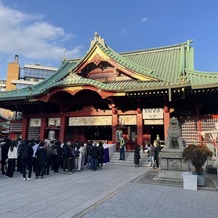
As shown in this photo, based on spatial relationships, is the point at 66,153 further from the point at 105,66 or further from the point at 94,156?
the point at 105,66

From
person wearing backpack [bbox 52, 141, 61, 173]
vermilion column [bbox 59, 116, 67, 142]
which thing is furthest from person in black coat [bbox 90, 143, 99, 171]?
vermilion column [bbox 59, 116, 67, 142]

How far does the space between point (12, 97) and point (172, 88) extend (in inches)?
547

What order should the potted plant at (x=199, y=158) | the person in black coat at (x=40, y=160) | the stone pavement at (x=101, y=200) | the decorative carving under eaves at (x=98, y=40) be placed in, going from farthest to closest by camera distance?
the decorative carving under eaves at (x=98, y=40) → the person in black coat at (x=40, y=160) → the potted plant at (x=199, y=158) → the stone pavement at (x=101, y=200)

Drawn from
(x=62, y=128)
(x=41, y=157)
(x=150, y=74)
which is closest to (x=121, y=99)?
(x=150, y=74)

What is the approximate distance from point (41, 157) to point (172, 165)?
6.14 metres

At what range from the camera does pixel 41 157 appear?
10.1 meters

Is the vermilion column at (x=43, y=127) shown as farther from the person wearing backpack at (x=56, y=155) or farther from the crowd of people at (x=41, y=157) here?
the person wearing backpack at (x=56, y=155)

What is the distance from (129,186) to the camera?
8547mm

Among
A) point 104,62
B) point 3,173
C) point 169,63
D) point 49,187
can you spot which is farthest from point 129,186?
point 169,63

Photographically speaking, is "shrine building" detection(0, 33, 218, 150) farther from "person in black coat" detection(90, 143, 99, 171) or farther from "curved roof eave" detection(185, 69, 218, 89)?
"person in black coat" detection(90, 143, 99, 171)

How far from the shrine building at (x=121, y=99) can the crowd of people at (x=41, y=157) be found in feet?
17.2

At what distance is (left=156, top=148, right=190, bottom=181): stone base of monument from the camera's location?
974 cm

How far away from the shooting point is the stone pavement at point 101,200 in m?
5.45

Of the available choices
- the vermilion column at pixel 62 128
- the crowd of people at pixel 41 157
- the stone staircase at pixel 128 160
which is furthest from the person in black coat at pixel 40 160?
the vermilion column at pixel 62 128
